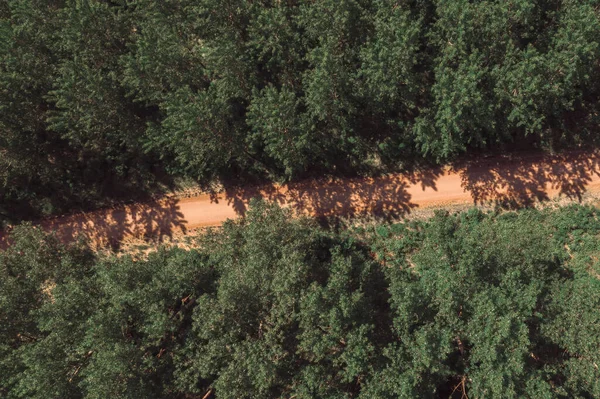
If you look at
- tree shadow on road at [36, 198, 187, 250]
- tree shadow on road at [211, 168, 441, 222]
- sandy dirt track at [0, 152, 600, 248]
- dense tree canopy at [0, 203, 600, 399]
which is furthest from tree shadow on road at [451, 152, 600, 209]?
tree shadow on road at [36, 198, 187, 250]

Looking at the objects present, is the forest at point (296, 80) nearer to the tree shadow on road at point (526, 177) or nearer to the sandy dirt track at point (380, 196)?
the tree shadow on road at point (526, 177)

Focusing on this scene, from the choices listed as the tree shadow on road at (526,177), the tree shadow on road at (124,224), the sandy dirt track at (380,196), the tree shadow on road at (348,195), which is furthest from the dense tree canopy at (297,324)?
the tree shadow on road at (124,224)

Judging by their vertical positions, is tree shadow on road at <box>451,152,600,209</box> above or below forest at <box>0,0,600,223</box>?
below

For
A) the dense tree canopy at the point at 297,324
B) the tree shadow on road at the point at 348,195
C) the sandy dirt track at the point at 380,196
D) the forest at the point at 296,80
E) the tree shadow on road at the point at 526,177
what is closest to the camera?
the dense tree canopy at the point at 297,324

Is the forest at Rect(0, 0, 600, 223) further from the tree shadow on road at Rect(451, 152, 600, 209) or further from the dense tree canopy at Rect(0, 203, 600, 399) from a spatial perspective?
the dense tree canopy at Rect(0, 203, 600, 399)

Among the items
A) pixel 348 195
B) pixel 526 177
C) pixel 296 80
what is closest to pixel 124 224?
pixel 296 80
